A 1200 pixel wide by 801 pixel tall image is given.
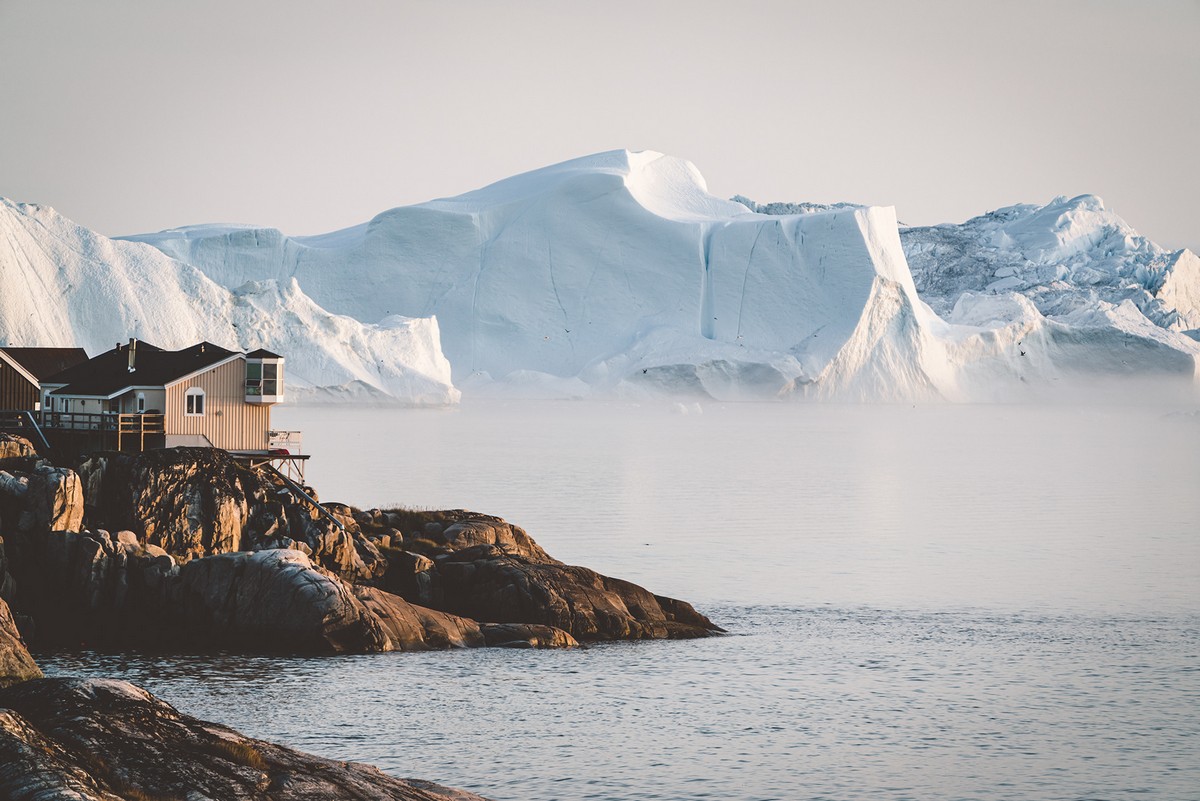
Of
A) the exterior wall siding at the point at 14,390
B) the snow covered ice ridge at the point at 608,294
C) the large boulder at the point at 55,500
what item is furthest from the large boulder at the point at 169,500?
the snow covered ice ridge at the point at 608,294

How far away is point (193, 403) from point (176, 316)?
47.2m

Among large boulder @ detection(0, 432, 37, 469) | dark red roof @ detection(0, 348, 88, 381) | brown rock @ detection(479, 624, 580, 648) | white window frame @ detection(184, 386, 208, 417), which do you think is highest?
dark red roof @ detection(0, 348, 88, 381)

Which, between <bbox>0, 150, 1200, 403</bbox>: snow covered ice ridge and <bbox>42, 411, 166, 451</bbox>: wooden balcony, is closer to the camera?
<bbox>42, 411, 166, 451</bbox>: wooden balcony

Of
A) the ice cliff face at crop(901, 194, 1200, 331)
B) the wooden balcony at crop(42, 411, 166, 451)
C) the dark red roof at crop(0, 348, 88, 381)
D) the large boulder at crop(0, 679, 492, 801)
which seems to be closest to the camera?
the large boulder at crop(0, 679, 492, 801)

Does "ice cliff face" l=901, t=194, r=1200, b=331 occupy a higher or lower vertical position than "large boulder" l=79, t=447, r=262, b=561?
higher

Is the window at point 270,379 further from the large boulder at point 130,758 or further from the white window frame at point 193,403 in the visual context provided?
the large boulder at point 130,758

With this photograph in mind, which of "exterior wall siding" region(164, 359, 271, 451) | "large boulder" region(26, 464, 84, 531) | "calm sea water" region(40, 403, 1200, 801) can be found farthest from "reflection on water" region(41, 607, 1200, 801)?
"exterior wall siding" region(164, 359, 271, 451)

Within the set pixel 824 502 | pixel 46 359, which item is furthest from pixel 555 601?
pixel 824 502

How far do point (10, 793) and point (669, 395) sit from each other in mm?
91174

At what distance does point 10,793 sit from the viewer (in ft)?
24.2

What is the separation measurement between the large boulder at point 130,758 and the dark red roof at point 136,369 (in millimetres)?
16518

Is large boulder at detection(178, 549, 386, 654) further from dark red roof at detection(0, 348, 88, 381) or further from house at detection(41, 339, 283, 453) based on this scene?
dark red roof at detection(0, 348, 88, 381)

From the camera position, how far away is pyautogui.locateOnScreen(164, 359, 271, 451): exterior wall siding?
24.8 metres

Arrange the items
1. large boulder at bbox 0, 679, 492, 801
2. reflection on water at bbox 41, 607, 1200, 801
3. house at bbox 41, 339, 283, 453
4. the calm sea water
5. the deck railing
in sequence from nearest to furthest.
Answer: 1. large boulder at bbox 0, 679, 492, 801
2. reflection on water at bbox 41, 607, 1200, 801
3. the calm sea water
4. the deck railing
5. house at bbox 41, 339, 283, 453
